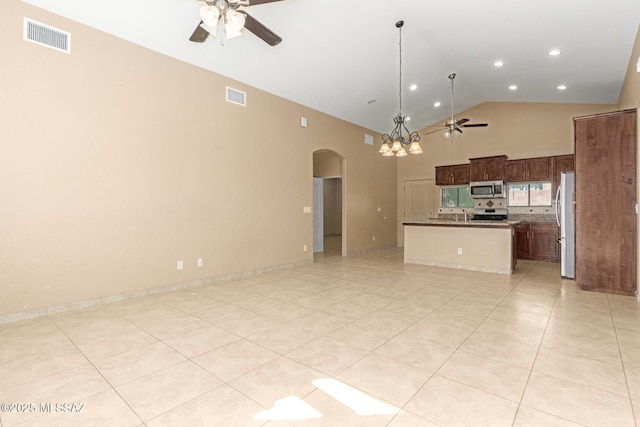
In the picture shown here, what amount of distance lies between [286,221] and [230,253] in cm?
138

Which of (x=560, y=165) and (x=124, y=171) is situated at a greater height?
(x=560, y=165)

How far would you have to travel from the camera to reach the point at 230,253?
5223 millimetres

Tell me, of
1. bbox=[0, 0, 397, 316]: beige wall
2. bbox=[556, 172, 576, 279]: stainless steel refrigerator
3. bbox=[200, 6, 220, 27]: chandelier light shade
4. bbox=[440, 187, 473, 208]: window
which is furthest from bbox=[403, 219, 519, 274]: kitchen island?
bbox=[200, 6, 220, 27]: chandelier light shade

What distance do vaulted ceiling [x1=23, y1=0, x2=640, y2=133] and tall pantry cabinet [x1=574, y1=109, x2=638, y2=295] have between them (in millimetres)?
1286

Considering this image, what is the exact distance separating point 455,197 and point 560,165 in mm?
2465

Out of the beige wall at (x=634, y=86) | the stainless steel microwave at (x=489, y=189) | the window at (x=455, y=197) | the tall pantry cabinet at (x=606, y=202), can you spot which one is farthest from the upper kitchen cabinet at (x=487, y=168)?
the tall pantry cabinet at (x=606, y=202)

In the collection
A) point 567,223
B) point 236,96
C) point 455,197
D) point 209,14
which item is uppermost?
point 236,96

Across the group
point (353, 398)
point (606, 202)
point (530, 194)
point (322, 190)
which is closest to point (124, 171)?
point (353, 398)

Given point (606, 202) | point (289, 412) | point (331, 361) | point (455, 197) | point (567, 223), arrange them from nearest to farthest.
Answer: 1. point (289, 412)
2. point (331, 361)
3. point (606, 202)
4. point (567, 223)
5. point (455, 197)

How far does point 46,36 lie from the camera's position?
346cm

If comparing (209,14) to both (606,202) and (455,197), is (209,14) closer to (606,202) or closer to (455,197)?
(606,202)

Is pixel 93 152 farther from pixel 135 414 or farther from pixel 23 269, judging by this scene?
pixel 135 414

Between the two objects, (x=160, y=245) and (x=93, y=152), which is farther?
(x=160, y=245)

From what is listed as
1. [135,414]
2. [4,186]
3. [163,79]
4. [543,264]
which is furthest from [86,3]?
[543,264]
